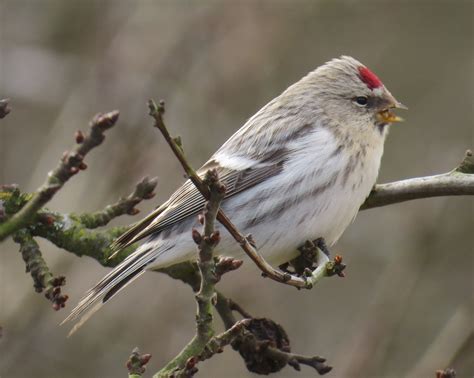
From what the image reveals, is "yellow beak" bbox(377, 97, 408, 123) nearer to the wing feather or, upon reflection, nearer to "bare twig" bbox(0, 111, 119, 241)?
the wing feather

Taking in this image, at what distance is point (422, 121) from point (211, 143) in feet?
7.38

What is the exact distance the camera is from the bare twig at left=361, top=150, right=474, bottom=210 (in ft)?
10.2

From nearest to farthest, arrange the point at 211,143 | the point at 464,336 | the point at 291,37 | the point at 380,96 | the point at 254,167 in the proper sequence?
1. the point at 254,167
2. the point at 380,96
3. the point at 464,336
4. the point at 211,143
5. the point at 291,37

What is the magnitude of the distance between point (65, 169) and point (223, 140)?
3948 millimetres

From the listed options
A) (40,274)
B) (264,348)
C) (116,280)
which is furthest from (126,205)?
(264,348)

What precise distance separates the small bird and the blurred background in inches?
50.6

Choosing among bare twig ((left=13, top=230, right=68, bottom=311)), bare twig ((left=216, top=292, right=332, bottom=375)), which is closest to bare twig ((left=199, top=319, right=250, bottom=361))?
bare twig ((left=13, top=230, right=68, bottom=311))

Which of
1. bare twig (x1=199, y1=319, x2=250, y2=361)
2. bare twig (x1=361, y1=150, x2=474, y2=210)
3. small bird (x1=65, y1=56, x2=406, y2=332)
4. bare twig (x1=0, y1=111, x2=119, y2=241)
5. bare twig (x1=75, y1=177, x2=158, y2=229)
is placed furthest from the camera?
small bird (x1=65, y1=56, x2=406, y2=332)

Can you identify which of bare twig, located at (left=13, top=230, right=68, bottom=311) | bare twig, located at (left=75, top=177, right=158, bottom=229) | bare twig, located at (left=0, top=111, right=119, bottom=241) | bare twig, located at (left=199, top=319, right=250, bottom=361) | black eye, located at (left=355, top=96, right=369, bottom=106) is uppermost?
black eye, located at (left=355, top=96, right=369, bottom=106)

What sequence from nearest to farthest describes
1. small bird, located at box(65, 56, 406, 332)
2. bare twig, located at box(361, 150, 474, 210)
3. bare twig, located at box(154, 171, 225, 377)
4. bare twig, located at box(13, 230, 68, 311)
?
bare twig, located at box(154, 171, 225, 377) < bare twig, located at box(13, 230, 68, 311) < bare twig, located at box(361, 150, 474, 210) < small bird, located at box(65, 56, 406, 332)

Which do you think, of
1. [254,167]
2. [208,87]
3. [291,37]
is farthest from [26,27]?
[254,167]

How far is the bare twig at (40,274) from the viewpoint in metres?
2.69

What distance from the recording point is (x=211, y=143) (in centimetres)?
582

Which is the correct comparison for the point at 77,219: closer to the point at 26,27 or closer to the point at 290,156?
the point at 290,156
